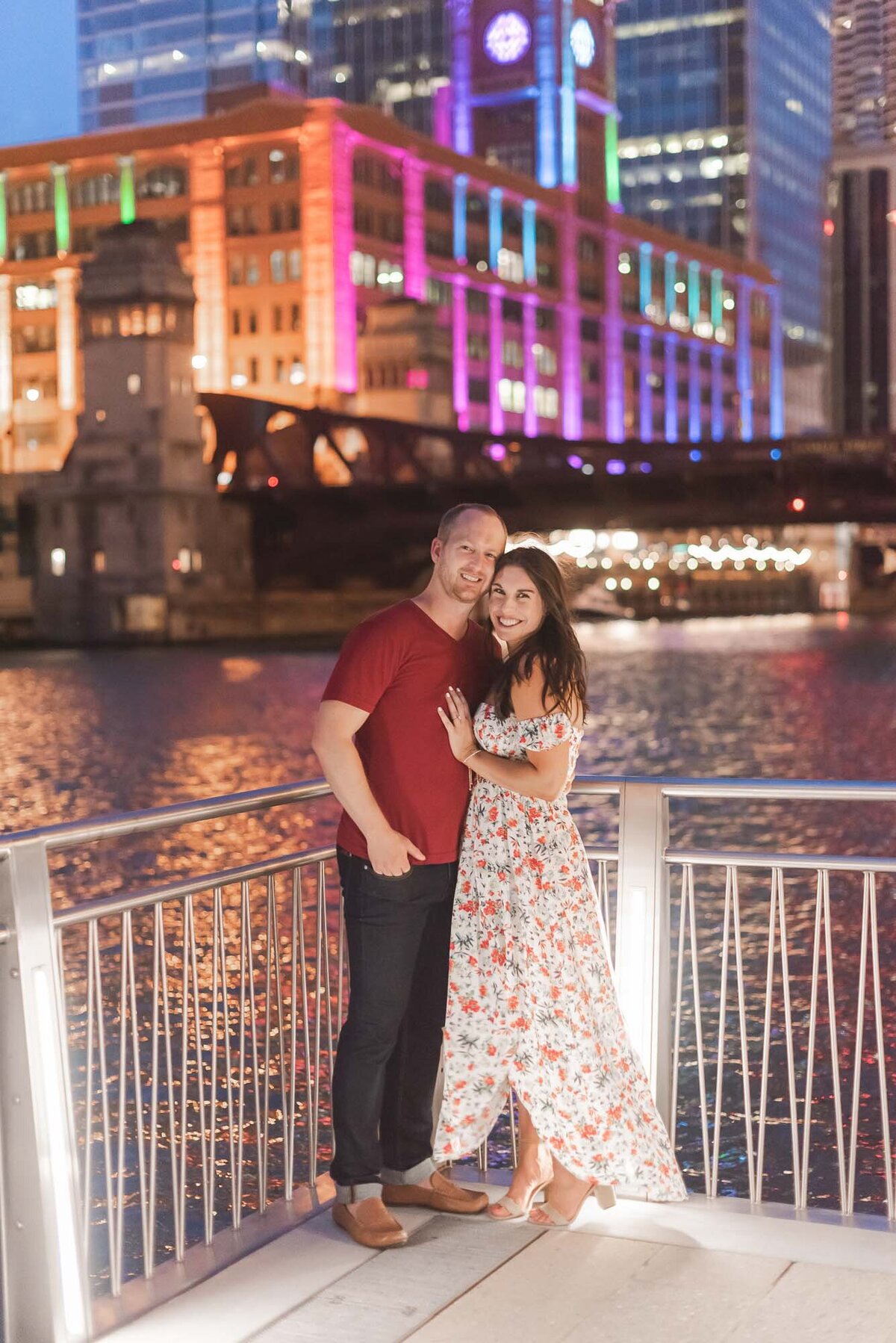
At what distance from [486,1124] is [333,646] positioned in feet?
207

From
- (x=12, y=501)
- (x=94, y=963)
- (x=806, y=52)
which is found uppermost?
(x=806, y=52)

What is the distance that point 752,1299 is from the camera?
169 inches

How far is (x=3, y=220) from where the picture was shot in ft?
343

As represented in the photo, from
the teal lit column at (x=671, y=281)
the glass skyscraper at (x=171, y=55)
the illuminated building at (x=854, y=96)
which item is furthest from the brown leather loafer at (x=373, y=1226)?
the illuminated building at (x=854, y=96)

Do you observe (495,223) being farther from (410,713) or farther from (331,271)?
(410,713)

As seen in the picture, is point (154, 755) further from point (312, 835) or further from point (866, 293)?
point (866, 293)

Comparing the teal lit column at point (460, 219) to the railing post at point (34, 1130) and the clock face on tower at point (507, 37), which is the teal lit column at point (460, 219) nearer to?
the clock face on tower at point (507, 37)

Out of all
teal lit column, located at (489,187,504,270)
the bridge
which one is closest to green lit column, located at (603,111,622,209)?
teal lit column, located at (489,187,504,270)

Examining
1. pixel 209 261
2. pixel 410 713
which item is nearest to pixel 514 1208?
pixel 410 713

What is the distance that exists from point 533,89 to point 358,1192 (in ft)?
452

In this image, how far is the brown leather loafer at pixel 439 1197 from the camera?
16.4 ft

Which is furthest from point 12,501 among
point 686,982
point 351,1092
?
point 351,1092

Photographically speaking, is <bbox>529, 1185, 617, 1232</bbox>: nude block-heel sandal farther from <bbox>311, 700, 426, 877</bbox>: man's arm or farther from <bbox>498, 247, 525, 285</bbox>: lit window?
<bbox>498, 247, 525, 285</bbox>: lit window

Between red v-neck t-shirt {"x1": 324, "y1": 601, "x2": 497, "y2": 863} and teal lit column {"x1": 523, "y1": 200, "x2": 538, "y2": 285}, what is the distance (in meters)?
117
